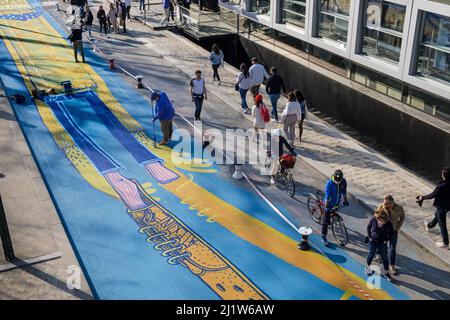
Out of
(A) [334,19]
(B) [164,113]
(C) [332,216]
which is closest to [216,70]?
(A) [334,19]

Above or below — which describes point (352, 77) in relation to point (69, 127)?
above

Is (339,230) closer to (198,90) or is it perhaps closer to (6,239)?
(6,239)

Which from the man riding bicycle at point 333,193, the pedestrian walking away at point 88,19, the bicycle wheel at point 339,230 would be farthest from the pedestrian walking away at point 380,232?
the pedestrian walking away at point 88,19

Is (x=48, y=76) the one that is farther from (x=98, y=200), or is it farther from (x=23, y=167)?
(x=98, y=200)

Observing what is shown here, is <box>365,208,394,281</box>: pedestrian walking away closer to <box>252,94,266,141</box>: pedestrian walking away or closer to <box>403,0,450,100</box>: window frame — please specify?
<box>252,94,266,141</box>: pedestrian walking away

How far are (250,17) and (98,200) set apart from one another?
53.6 feet

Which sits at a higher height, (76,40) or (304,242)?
(76,40)

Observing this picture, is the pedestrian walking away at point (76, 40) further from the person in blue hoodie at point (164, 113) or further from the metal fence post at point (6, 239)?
the metal fence post at point (6, 239)

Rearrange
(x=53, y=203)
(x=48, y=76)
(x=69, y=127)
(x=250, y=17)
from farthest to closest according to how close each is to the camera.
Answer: (x=250, y=17), (x=48, y=76), (x=69, y=127), (x=53, y=203)

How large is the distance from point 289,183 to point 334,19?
10019 millimetres

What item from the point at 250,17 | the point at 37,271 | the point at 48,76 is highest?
the point at 250,17

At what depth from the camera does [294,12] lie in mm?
22828
